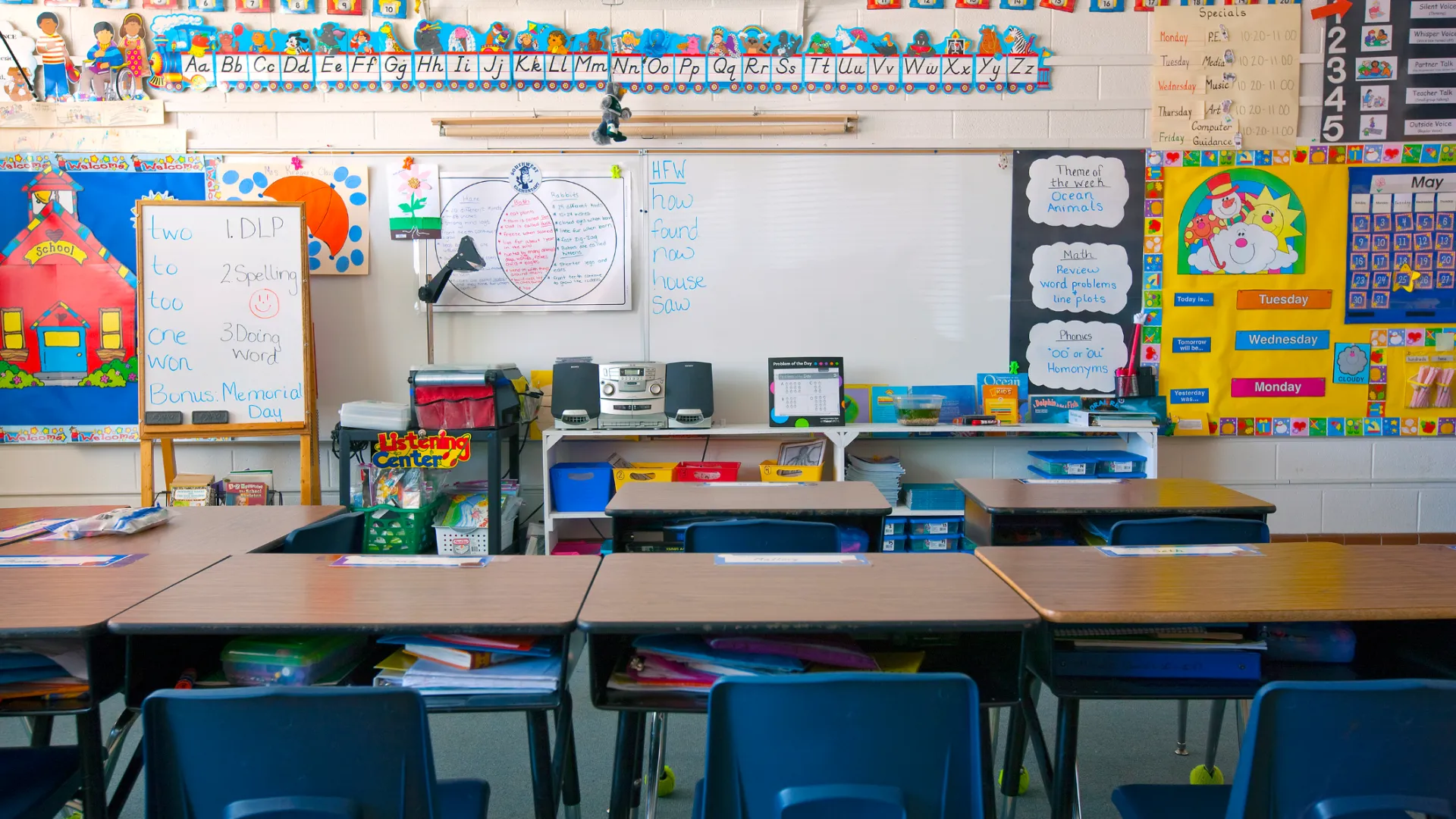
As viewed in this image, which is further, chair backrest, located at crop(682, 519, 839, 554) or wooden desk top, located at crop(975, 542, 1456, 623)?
chair backrest, located at crop(682, 519, 839, 554)

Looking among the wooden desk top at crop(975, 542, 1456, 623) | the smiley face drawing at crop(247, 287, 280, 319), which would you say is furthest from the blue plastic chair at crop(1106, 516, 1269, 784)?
the smiley face drawing at crop(247, 287, 280, 319)

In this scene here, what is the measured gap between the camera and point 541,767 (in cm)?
138

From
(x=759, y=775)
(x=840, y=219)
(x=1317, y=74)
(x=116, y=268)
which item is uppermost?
(x=1317, y=74)

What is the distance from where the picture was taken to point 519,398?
3.76 metres

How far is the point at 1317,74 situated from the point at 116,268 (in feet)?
18.6

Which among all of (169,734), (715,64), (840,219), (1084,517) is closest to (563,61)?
(715,64)

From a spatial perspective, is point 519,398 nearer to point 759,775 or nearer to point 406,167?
point 406,167

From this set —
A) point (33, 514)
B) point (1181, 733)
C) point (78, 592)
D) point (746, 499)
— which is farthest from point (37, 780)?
point (1181, 733)

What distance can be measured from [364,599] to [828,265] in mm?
2966

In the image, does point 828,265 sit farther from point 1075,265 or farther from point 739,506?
point 739,506

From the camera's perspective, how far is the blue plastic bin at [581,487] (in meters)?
3.69

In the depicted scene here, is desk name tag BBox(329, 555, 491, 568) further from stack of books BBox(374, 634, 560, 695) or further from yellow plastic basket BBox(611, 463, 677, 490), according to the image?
yellow plastic basket BBox(611, 463, 677, 490)

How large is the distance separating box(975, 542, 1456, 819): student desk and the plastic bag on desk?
2.02 meters

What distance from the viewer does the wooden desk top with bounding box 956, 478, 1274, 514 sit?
7.53ft
